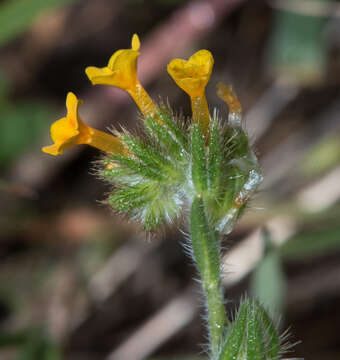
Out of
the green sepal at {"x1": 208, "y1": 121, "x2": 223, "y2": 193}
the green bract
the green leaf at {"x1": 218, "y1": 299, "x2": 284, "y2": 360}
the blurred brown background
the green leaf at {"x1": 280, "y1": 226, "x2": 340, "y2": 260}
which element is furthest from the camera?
the blurred brown background

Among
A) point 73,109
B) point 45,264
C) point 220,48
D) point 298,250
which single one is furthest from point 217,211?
point 220,48

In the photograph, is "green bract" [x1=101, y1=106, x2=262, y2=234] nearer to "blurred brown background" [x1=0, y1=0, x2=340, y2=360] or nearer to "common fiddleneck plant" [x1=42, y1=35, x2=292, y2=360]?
"common fiddleneck plant" [x1=42, y1=35, x2=292, y2=360]

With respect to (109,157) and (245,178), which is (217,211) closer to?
(245,178)

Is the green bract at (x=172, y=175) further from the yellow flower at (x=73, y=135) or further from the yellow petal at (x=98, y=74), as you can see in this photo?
the yellow petal at (x=98, y=74)

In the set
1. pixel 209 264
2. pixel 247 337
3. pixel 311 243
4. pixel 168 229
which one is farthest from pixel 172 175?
pixel 168 229

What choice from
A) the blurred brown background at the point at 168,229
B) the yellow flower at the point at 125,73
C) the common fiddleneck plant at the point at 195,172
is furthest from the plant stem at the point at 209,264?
the blurred brown background at the point at 168,229

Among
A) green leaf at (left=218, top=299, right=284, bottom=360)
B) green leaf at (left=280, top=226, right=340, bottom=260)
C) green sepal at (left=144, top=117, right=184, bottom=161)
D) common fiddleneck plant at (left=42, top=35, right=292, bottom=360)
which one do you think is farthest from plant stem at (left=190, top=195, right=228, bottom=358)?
green leaf at (left=280, top=226, right=340, bottom=260)
